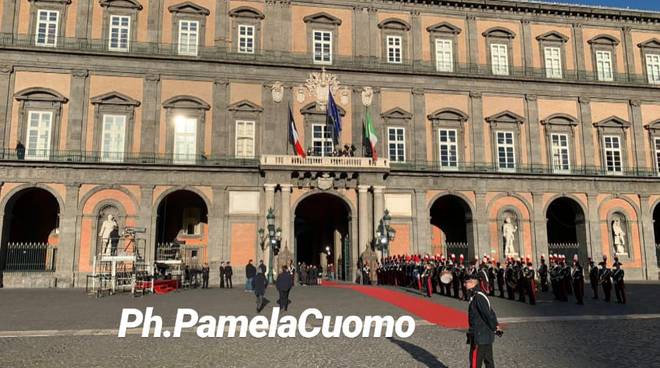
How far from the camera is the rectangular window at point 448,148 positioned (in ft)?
112

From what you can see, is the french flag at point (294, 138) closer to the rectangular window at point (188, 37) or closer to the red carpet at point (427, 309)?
the rectangular window at point (188, 37)

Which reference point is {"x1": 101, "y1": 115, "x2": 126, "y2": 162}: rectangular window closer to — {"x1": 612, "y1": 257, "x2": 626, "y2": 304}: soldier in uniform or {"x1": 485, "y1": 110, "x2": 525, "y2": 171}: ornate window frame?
{"x1": 485, "y1": 110, "x2": 525, "y2": 171}: ornate window frame

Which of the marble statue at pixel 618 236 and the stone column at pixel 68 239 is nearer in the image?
the stone column at pixel 68 239

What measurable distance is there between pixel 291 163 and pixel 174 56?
9.80m

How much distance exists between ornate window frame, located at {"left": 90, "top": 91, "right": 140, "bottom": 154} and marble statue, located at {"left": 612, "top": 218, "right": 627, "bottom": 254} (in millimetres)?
31134

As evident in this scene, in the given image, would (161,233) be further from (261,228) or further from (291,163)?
(291,163)

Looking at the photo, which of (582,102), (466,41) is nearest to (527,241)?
(582,102)

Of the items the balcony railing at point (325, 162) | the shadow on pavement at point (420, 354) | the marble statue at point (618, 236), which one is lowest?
the shadow on pavement at point (420, 354)

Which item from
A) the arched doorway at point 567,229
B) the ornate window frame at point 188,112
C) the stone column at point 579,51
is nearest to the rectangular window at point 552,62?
the stone column at point 579,51

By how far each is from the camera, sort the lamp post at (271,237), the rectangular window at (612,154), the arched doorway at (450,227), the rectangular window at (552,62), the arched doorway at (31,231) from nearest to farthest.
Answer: the lamp post at (271,237) → the arched doorway at (31,231) → the arched doorway at (450,227) → the rectangular window at (612,154) → the rectangular window at (552,62)

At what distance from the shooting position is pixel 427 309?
54.4 ft

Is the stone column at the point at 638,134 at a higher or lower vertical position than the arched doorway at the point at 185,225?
higher

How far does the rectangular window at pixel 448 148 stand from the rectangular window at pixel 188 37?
16571 mm

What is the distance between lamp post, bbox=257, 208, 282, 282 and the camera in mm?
29109
